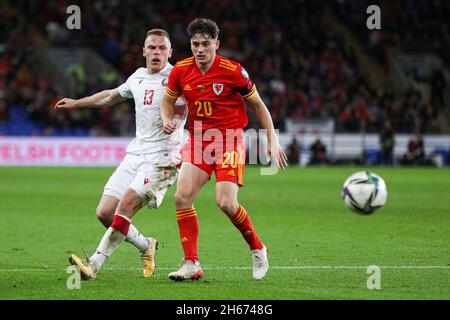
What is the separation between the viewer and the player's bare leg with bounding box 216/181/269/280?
8.15 m

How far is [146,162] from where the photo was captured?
28.8 feet

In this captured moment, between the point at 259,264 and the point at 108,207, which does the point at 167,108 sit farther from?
the point at 259,264

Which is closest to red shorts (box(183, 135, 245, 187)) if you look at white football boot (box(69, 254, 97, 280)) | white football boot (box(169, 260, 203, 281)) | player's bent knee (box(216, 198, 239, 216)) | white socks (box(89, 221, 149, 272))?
player's bent knee (box(216, 198, 239, 216))

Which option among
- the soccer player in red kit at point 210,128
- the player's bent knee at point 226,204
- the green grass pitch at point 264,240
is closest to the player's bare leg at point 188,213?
the soccer player in red kit at point 210,128

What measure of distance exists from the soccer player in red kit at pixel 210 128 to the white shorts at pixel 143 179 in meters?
0.40

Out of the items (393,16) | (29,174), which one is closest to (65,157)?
(29,174)

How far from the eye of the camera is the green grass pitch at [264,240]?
7621mm

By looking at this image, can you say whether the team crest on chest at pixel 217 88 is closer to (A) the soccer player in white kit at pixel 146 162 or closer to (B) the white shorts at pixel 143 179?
(A) the soccer player in white kit at pixel 146 162

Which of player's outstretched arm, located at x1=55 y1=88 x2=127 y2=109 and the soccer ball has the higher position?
player's outstretched arm, located at x1=55 y1=88 x2=127 y2=109

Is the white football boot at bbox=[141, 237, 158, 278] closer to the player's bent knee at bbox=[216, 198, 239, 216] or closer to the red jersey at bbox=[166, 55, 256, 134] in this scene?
the player's bent knee at bbox=[216, 198, 239, 216]

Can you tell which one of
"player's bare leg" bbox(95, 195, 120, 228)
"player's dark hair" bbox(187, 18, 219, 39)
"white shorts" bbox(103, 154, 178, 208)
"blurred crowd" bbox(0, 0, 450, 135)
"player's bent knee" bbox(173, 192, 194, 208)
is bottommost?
"player's bare leg" bbox(95, 195, 120, 228)

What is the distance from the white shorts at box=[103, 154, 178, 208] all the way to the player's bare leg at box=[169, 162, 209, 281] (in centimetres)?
39

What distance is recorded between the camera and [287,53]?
1505 inches

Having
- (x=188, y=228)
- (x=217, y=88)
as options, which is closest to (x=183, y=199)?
(x=188, y=228)
